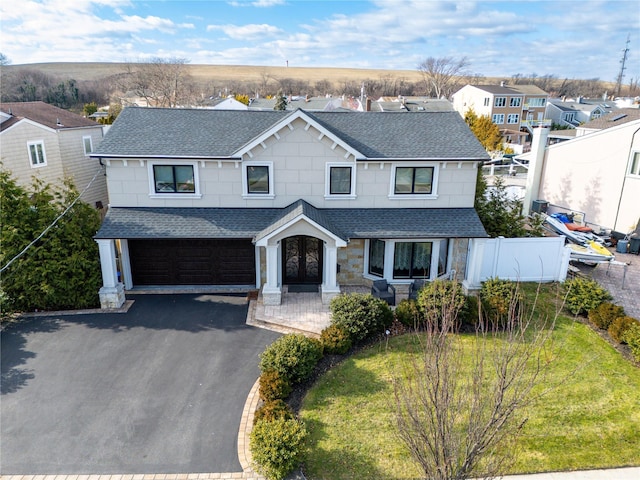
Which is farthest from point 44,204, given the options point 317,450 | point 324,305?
point 317,450

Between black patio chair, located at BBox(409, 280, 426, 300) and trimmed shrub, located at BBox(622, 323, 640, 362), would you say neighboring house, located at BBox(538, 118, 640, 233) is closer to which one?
trimmed shrub, located at BBox(622, 323, 640, 362)

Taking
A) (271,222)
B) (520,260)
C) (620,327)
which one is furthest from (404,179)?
(620,327)

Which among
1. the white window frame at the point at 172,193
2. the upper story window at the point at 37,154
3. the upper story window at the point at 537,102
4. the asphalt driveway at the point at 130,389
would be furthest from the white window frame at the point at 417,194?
the upper story window at the point at 537,102

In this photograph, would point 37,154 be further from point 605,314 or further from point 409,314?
point 605,314

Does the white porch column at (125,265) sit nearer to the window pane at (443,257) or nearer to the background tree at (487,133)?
the window pane at (443,257)

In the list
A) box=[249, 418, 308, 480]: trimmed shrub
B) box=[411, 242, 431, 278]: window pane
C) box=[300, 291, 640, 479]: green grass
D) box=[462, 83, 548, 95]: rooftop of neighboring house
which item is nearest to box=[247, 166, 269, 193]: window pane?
box=[411, 242, 431, 278]: window pane

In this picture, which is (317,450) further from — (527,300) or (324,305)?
(527,300)
